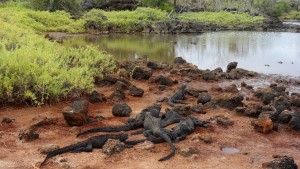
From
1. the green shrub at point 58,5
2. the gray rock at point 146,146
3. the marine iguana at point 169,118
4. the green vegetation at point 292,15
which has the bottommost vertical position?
the gray rock at point 146,146

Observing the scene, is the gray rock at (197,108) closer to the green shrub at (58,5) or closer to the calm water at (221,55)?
the calm water at (221,55)

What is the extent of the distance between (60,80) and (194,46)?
15.9 meters

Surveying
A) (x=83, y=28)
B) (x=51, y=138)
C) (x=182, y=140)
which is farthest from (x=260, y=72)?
(x=83, y=28)

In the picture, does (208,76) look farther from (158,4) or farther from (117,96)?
(158,4)

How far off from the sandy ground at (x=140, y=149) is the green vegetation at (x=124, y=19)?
25048 millimetres

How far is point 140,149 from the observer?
612cm

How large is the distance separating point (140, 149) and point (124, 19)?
29.4m

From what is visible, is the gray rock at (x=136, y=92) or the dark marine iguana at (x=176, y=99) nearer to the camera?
the dark marine iguana at (x=176, y=99)

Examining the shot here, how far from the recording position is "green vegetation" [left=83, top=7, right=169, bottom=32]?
33094 millimetres

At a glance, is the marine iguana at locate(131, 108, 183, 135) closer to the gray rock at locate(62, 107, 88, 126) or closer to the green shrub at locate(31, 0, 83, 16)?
the gray rock at locate(62, 107, 88, 126)

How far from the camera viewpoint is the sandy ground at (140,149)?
5.58m

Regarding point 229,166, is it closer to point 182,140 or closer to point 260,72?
point 182,140

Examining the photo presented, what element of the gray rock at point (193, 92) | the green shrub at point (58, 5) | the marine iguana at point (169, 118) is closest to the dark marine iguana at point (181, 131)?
the marine iguana at point (169, 118)

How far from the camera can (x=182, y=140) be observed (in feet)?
21.9
